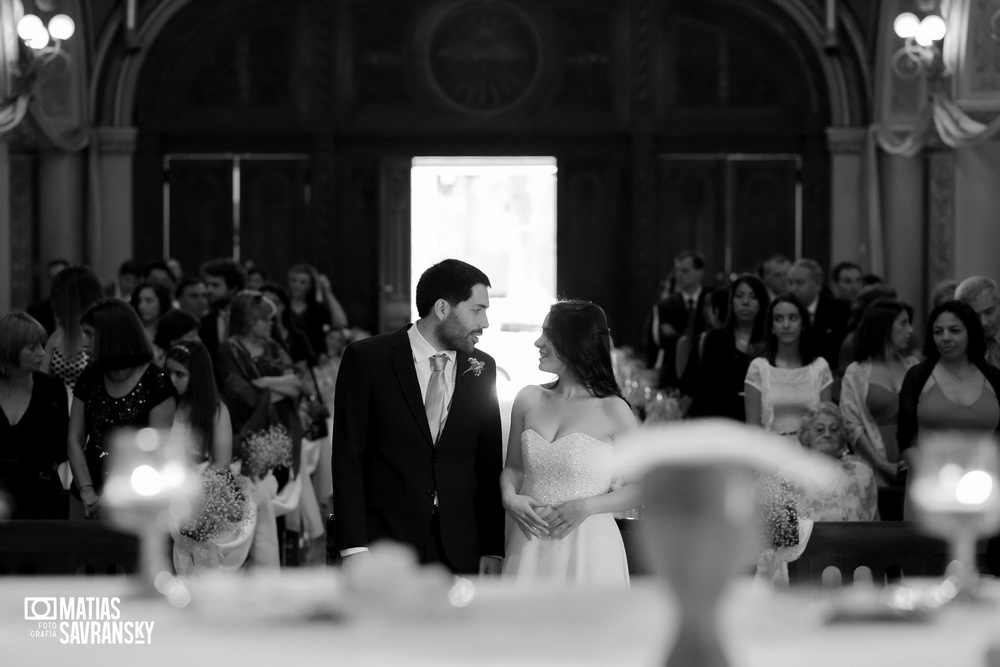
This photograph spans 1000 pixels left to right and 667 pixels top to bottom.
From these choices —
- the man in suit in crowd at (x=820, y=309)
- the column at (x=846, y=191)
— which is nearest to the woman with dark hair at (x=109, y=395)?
the man in suit in crowd at (x=820, y=309)

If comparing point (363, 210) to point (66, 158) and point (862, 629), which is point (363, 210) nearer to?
point (66, 158)

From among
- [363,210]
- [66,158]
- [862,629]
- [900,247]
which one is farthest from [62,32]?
[862,629]

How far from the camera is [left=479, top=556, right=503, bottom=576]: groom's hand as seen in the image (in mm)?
5012

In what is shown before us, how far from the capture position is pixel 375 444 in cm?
502

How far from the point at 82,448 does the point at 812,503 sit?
3197 mm

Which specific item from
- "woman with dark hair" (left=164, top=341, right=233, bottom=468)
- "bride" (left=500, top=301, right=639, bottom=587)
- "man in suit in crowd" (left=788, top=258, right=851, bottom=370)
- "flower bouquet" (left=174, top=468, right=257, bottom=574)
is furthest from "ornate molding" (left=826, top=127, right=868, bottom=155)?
"bride" (left=500, top=301, right=639, bottom=587)

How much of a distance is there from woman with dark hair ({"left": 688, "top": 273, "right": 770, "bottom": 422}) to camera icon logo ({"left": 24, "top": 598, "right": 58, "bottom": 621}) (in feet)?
19.8

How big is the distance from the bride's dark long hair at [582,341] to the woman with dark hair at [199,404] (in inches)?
91.1

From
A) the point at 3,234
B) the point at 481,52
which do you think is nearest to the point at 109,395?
the point at 3,234

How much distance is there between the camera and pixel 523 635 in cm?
221

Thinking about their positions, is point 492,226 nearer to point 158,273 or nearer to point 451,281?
point 158,273

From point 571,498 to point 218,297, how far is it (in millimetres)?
5881

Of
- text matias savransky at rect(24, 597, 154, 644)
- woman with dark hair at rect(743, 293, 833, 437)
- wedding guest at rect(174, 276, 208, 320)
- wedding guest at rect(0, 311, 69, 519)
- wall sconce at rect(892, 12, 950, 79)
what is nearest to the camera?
text matias savransky at rect(24, 597, 154, 644)

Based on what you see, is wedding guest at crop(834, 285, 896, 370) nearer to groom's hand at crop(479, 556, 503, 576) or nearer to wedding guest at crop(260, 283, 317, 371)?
wedding guest at crop(260, 283, 317, 371)
